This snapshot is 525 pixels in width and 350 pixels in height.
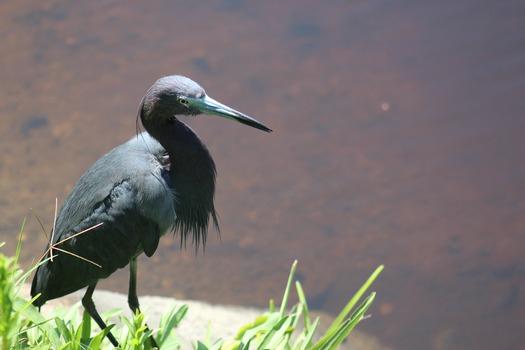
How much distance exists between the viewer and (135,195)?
146 inches

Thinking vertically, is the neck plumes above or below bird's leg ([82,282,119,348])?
above

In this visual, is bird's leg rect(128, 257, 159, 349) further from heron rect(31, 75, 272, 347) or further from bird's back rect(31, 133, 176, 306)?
bird's back rect(31, 133, 176, 306)

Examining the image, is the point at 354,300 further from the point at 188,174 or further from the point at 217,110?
the point at 217,110

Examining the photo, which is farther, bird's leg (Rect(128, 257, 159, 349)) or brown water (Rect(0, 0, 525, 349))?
brown water (Rect(0, 0, 525, 349))

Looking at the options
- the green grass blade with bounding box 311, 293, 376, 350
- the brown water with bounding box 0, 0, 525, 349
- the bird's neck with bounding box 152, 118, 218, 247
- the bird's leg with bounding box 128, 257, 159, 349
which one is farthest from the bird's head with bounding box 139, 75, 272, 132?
the brown water with bounding box 0, 0, 525, 349

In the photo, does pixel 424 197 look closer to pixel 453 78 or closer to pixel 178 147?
pixel 453 78

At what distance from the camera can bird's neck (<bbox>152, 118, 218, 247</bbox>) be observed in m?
3.79

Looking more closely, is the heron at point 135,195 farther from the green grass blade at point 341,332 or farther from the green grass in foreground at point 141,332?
the green grass blade at point 341,332

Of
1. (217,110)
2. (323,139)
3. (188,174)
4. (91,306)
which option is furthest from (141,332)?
(323,139)

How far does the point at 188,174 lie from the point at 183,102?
439 mm

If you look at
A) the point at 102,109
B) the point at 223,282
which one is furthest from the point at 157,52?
the point at 223,282

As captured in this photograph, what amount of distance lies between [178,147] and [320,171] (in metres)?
2.66

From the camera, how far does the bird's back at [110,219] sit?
3.70 m

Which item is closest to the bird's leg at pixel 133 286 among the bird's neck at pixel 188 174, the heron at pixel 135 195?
the heron at pixel 135 195
